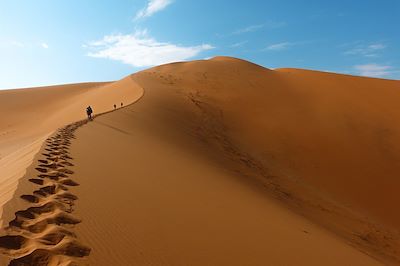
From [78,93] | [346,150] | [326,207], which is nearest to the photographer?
[326,207]

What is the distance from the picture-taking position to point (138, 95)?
19656mm

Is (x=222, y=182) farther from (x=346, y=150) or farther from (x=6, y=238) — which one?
(x=346, y=150)

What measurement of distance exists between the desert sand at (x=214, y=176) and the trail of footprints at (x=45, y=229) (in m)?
0.01

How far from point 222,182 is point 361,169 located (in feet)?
28.8

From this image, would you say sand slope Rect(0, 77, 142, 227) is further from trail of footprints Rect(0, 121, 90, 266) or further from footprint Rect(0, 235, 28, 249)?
footprint Rect(0, 235, 28, 249)

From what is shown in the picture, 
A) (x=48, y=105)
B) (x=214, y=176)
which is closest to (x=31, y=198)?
(x=214, y=176)

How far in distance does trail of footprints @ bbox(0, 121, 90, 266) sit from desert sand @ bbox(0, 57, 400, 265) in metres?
0.01

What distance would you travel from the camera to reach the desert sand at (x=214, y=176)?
324cm

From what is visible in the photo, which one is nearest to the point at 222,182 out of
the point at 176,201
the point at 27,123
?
the point at 176,201

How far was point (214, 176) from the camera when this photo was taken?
7.81 metres

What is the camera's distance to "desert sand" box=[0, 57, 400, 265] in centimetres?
324

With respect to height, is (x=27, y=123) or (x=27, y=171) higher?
(x=27, y=171)

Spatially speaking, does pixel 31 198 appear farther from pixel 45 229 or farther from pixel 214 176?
pixel 214 176

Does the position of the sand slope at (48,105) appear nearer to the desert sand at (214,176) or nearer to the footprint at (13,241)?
the desert sand at (214,176)
